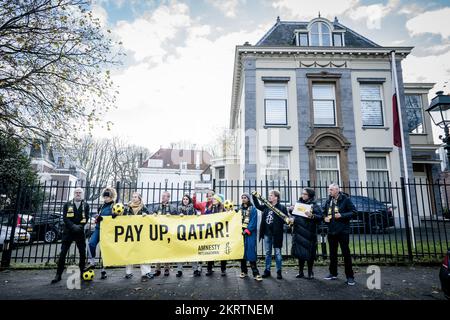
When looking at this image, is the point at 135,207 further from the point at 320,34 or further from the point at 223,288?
the point at 320,34

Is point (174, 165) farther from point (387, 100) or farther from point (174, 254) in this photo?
point (174, 254)

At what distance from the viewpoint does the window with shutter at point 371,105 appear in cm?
1695

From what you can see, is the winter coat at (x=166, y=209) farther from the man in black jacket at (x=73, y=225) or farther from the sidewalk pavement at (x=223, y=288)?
the man in black jacket at (x=73, y=225)

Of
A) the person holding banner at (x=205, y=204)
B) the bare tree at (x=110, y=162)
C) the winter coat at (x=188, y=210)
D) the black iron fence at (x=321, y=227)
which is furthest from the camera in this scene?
the bare tree at (x=110, y=162)

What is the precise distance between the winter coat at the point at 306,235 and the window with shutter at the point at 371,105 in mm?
12763

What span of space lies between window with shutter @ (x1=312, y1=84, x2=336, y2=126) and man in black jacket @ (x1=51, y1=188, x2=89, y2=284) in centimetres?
1415

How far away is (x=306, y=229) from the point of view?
21.1 feet

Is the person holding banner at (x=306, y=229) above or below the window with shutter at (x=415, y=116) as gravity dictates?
below

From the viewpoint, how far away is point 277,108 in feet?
55.7

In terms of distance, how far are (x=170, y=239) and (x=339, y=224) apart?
398cm

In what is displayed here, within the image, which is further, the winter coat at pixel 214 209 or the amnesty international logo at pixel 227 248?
the winter coat at pixel 214 209

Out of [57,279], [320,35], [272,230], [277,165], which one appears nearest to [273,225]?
[272,230]

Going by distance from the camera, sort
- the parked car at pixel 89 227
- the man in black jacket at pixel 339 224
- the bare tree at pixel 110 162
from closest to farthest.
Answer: the man in black jacket at pixel 339 224 < the parked car at pixel 89 227 < the bare tree at pixel 110 162

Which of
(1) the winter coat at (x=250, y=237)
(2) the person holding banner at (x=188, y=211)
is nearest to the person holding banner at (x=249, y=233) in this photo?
(1) the winter coat at (x=250, y=237)
